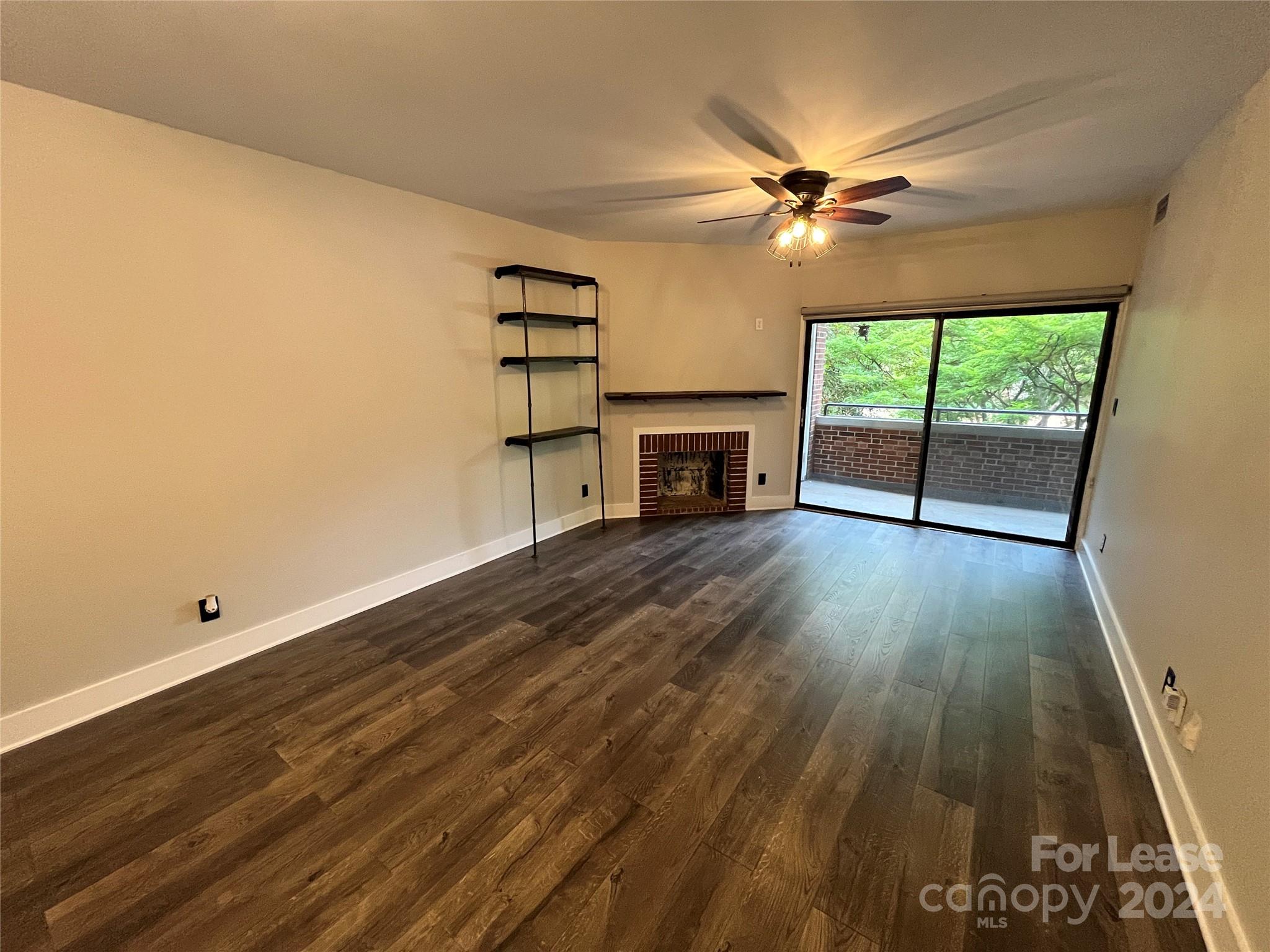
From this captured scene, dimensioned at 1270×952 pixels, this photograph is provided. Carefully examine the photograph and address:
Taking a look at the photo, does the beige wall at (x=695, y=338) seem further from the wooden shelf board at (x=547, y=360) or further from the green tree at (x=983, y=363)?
the green tree at (x=983, y=363)

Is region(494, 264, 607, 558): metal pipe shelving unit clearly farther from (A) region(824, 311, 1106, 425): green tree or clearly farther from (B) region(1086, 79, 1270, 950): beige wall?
(B) region(1086, 79, 1270, 950): beige wall

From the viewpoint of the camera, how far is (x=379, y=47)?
156 centimetres

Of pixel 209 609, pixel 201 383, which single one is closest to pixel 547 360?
pixel 201 383

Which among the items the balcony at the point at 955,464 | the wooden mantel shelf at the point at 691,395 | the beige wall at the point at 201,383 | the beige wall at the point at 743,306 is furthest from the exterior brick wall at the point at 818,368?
the beige wall at the point at 201,383

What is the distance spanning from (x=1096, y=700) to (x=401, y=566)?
3638 millimetres

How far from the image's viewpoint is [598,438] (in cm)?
445

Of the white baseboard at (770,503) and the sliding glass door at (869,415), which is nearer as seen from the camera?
the sliding glass door at (869,415)

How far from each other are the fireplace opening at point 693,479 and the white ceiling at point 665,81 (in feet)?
8.97

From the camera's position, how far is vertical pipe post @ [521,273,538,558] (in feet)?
11.5

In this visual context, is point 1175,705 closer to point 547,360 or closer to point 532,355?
point 547,360

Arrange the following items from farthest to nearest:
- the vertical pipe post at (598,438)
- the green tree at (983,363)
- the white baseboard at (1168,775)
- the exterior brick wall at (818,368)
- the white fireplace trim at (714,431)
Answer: the exterior brick wall at (818,368) → the white fireplace trim at (714,431) → the vertical pipe post at (598,438) → the green tree at (983,363) → the white baseboard at (1168,775)

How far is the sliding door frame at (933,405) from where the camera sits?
3.59 meters

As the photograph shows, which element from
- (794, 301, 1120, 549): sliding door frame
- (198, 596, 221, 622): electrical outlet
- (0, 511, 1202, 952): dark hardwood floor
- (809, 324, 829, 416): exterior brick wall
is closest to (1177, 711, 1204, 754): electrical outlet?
(0, 511, 1202, 952): dark hardwood floor

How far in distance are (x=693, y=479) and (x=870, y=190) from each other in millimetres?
3168
